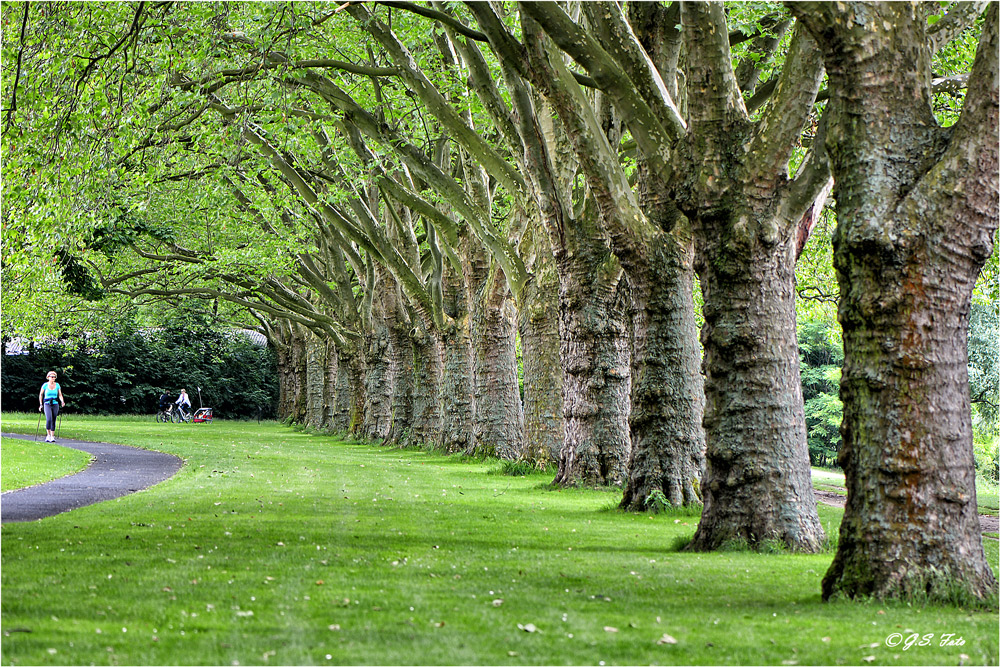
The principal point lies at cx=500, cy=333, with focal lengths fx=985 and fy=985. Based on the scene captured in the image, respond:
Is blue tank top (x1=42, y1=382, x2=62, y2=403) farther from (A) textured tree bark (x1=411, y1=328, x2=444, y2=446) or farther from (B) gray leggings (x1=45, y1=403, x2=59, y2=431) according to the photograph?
(A) textured tree bark (x1=411, y1=328, x2=444, y2=446)

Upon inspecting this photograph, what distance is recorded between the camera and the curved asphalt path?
1225cm

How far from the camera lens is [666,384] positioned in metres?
12.2

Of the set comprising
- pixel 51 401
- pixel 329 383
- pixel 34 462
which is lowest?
pixel 34 462

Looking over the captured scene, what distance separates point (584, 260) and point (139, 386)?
49822 mm

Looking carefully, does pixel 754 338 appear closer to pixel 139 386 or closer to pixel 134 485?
pixel 134 485

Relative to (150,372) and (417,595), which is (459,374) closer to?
(417,595)

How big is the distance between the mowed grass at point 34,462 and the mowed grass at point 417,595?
13.9 ft

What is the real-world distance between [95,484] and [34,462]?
431cm

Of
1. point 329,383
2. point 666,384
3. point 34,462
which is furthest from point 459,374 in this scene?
point 329,383

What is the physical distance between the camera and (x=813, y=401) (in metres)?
57.5

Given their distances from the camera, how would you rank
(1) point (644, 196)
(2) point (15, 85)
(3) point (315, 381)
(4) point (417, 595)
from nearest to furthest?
(4) point (417, 595)
(2) point (15, 85)
(1) point (644, 196)
(3) point (315, 381)

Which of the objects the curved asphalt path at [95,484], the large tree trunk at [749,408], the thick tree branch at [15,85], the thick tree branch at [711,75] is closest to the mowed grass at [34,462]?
the curved asphalt path at [95,484]

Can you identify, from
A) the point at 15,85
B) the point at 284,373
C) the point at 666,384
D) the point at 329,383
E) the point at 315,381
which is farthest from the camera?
the point at 284,373

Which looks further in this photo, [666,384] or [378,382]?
[378,382]
